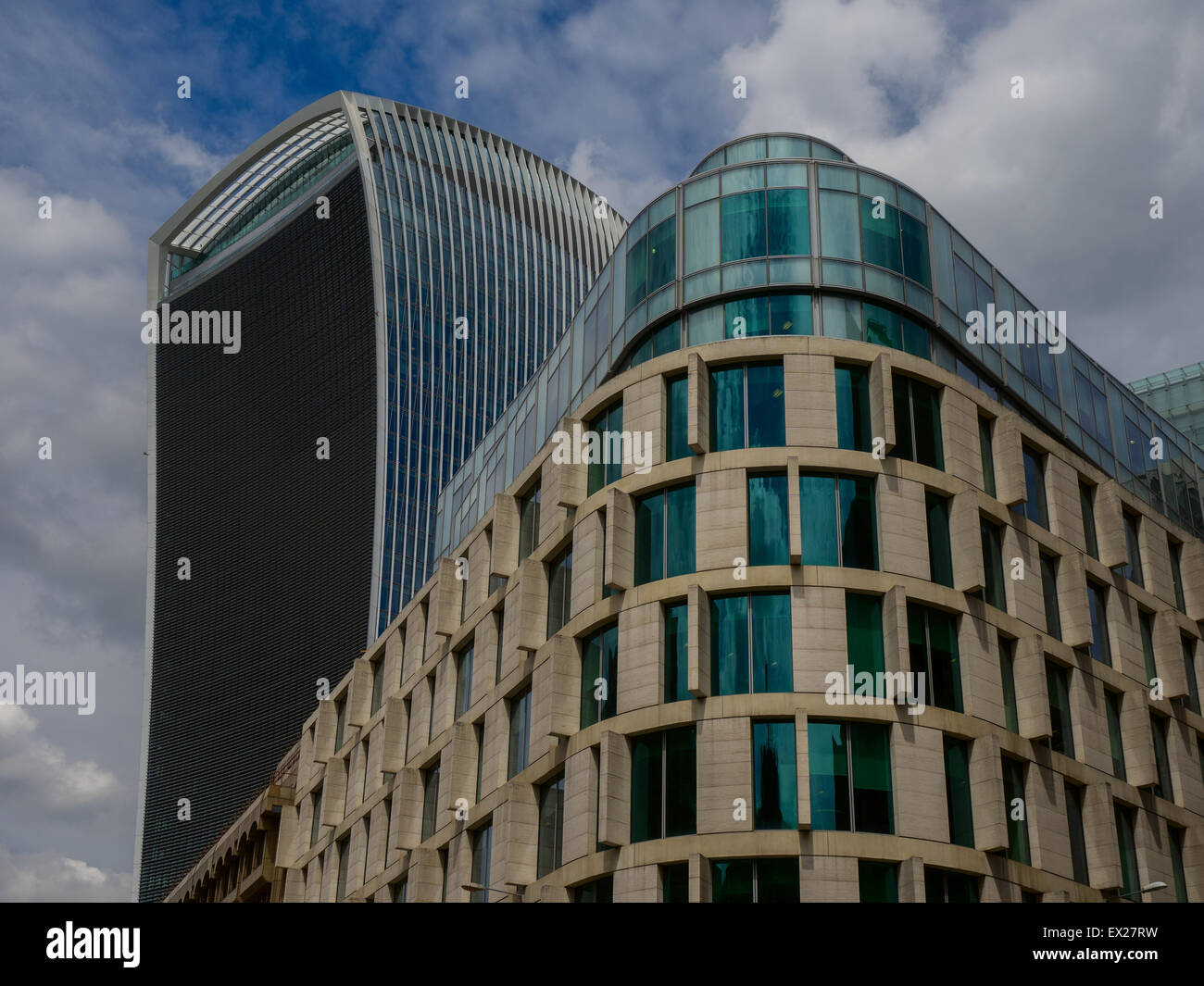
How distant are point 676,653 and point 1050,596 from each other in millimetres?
13943

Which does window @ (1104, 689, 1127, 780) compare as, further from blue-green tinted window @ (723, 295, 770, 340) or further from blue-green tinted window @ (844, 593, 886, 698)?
blue-green tinted window @ (723, 295, 770, 340)

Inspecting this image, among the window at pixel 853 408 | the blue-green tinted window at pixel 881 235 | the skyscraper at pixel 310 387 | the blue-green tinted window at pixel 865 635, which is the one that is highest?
the skyscraper at pixel 310 387

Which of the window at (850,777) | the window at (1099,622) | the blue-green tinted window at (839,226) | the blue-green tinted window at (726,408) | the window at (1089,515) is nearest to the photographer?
the window at (850,777)

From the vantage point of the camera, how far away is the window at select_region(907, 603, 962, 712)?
40062 mm

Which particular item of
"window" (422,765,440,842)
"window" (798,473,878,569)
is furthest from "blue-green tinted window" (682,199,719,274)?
"window" (422,765,440,842)

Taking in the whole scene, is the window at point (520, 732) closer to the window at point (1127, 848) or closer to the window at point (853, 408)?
the window at point (853, 408)

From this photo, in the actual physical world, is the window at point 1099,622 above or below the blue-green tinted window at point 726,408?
below

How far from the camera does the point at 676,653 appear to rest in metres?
40.6

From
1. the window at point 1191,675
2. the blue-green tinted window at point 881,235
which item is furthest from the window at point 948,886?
the blue-green tinted window at point 881,235

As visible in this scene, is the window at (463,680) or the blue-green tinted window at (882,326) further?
the window at (463,680)

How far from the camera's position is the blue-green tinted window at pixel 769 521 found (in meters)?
40.9

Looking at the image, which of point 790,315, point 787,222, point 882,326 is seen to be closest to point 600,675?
point 790,315

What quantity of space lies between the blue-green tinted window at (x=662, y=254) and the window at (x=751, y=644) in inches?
483
